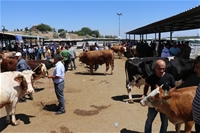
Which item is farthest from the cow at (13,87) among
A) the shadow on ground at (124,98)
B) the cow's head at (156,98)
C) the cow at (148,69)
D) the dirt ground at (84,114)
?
the cow at (148,69)

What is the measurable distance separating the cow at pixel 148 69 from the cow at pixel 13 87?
151 inches

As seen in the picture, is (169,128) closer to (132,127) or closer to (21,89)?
(132,127)

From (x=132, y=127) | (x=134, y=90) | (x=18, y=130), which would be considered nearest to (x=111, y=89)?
(x=134, y=90)

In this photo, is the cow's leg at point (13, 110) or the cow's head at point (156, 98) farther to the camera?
the cow's leg at point (13, 110)

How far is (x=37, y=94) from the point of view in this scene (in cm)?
912

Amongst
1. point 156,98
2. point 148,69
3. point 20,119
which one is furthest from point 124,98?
point 156,98

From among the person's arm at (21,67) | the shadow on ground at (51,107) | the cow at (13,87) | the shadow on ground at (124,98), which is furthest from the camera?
the shadow on ground at (124,98)

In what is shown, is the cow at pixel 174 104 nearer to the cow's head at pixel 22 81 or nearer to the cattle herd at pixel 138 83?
the cattle herd at pixel 138 83

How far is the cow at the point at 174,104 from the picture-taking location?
3.81 m

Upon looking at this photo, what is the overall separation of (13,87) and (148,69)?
4697 mm

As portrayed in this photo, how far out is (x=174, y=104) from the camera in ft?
12.9

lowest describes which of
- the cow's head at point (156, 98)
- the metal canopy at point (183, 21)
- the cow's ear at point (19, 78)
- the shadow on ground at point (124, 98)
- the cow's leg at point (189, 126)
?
the shadow on ground at point (124, 98)

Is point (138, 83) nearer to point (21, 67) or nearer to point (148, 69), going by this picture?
point (148, 69)

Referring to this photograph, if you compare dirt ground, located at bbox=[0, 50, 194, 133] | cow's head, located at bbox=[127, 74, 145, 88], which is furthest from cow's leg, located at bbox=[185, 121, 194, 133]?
cow's head, located at bbox=[127, 74, 145, 88]
